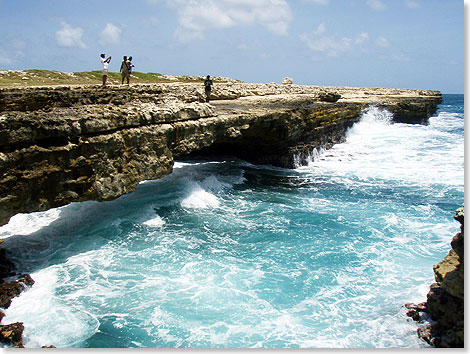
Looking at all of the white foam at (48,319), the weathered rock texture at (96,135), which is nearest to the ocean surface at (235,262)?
the white foam at (48,319)

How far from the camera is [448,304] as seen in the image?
7.16m

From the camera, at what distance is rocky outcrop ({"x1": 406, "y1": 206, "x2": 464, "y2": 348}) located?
21.2ft

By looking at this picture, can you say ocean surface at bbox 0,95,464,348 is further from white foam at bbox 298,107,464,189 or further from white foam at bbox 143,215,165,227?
white foam at bbox 298,107,464,189

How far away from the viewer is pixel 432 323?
7.58 m

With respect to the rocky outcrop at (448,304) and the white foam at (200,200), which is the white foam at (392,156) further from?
the rocky outcrop at (448,304)

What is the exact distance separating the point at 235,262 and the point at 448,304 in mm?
5490

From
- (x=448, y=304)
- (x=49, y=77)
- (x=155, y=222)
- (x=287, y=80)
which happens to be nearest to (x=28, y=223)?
(x=155, y=222)

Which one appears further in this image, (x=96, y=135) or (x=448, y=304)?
(x=96, y=135)

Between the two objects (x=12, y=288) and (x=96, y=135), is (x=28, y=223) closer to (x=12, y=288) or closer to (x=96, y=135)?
(x=12, y=288)

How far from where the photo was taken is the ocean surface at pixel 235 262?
26.0 feet

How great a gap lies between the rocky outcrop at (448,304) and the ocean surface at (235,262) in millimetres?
389

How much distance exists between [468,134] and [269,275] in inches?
236

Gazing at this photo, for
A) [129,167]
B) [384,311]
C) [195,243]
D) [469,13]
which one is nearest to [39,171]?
[129,167]

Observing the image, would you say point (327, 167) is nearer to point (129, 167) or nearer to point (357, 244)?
point (357, 244)
